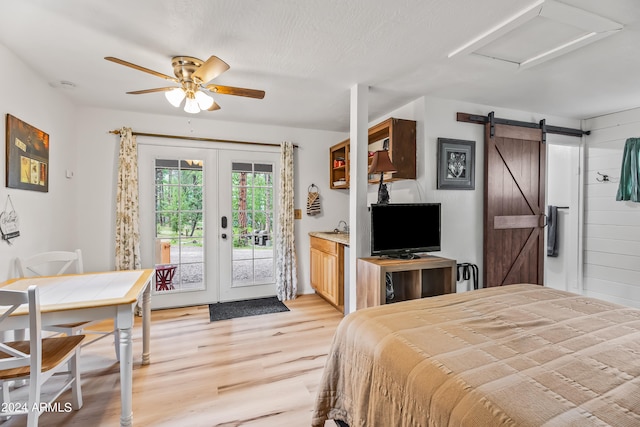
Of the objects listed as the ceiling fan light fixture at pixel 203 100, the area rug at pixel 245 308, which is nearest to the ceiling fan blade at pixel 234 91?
the ceiling fan light fixture at pixel 203 100

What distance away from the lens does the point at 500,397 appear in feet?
2.89

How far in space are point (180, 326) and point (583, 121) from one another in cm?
561

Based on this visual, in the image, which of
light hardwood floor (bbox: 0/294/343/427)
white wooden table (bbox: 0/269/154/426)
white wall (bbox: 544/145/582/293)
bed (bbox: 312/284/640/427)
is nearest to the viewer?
bed (bbox: 312/284/640/427)

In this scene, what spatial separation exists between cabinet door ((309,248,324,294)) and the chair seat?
2.66m

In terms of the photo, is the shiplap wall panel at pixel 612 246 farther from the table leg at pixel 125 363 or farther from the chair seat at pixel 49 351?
the chair seat at pixel 49 351

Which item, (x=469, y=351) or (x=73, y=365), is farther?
(x=73, y=365)

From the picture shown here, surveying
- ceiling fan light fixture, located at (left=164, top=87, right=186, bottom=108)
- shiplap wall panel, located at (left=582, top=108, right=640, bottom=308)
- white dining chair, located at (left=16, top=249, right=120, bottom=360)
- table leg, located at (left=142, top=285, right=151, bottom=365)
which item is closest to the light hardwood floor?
table leg, located at (left=142, top=285, right=151, bottom=365)

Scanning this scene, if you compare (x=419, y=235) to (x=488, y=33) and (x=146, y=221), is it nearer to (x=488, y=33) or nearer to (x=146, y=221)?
(x=488, y=33)

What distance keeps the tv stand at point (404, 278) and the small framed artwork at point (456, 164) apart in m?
0.88

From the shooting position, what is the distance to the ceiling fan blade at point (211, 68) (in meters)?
1.87

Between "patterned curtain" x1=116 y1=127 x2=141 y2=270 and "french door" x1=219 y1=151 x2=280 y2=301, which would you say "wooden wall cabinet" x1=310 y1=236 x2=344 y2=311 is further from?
"patterned curtain" x1=116 y1=127 x2=141 y2=270

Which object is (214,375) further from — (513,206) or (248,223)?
(513,206)

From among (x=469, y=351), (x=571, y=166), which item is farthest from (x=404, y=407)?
(x=571, y=166)

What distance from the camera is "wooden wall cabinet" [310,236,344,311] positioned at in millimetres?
3572
